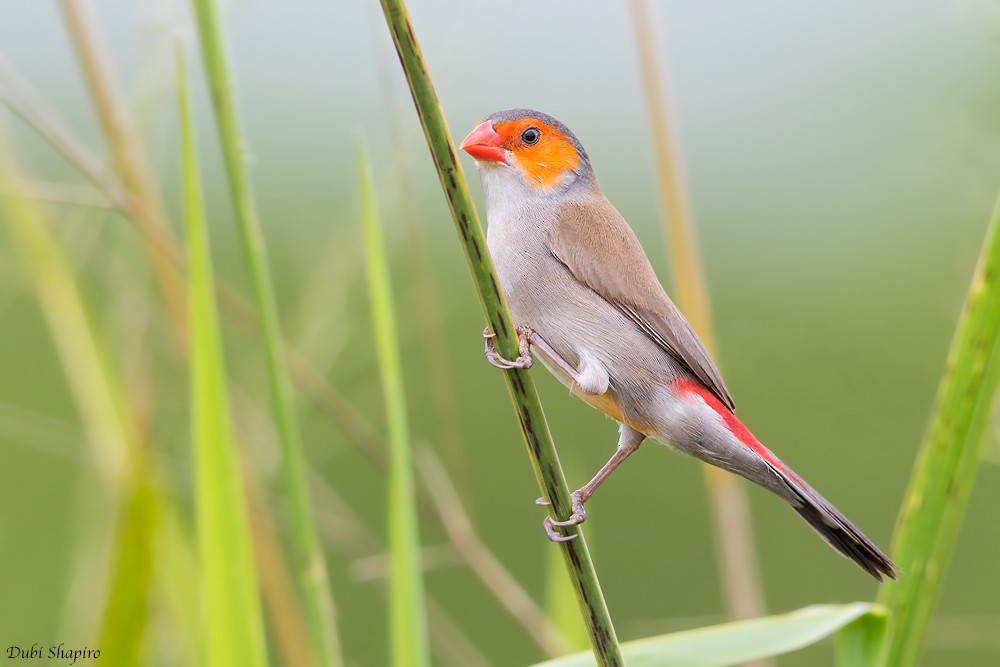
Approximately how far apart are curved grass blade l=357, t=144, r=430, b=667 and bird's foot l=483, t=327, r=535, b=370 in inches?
6.5

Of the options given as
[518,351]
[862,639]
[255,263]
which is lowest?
[862,639]

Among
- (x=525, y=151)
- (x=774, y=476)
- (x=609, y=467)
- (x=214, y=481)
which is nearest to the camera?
(x=214, y=481)

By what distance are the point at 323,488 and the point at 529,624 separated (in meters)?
0.55

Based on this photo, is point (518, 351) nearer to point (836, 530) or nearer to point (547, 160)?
point (836, 530)

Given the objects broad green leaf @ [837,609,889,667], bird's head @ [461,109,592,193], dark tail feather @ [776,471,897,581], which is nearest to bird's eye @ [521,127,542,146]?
bird's head @ [461,109,592,193]

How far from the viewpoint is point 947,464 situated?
43.5 inches

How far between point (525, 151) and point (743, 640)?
3.13ft

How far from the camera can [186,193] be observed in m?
1.33

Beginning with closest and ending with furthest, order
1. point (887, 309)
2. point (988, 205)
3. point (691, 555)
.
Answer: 1. point (988, 205)
2. point (887, 309)
3. point (691, 555)

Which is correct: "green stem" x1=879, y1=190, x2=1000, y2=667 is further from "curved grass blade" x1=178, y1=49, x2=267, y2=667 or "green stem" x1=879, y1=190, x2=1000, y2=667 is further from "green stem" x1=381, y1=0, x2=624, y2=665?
"curved grass blade" x1=178, y1=49, x2=267, y2=667

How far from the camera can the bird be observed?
1.50m

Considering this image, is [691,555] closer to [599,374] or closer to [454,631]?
[454,631]

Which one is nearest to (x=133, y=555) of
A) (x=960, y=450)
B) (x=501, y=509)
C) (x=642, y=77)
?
(x=960, y=450)
